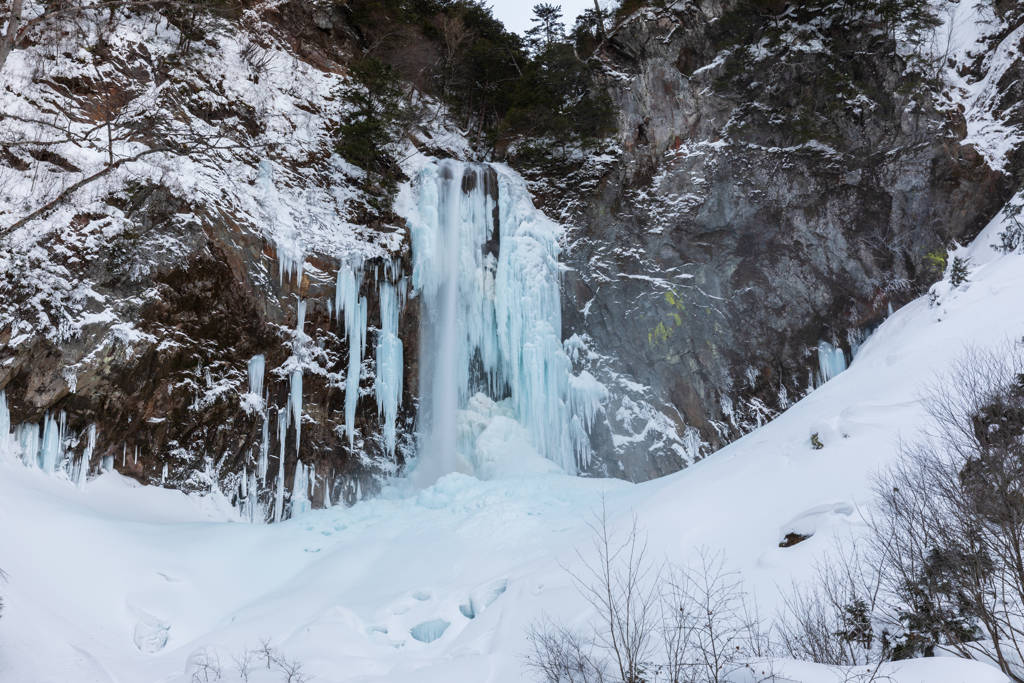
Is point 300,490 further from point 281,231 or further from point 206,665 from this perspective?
point 206,665

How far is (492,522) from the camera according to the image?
14.3 m

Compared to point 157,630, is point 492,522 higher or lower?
higher

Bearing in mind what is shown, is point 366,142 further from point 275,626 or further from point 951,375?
point 951,375

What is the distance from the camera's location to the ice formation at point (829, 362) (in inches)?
683

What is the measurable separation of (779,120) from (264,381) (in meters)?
15.4

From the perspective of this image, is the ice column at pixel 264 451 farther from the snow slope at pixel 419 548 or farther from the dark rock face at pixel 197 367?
the snow slope at pixel 419 548

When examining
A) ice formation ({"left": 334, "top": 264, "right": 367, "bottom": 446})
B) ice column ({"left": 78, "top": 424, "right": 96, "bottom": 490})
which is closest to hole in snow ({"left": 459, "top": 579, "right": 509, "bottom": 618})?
ice formation ({"left": 334, "top": 264, "right": 367, "bottom": 446})

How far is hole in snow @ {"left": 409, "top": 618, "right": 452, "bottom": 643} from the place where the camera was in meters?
11.3

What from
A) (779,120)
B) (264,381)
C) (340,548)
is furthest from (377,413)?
(779,120)

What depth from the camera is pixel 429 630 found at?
11328 mm

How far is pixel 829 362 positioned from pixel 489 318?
900 centimetres

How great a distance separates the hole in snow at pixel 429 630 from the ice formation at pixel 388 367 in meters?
7.34

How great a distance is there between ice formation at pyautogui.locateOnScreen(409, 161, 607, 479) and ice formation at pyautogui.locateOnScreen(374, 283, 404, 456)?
0.88 meters

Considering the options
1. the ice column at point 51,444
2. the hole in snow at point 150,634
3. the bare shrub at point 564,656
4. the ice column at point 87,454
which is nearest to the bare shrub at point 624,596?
the bare shrub at point 564,656
